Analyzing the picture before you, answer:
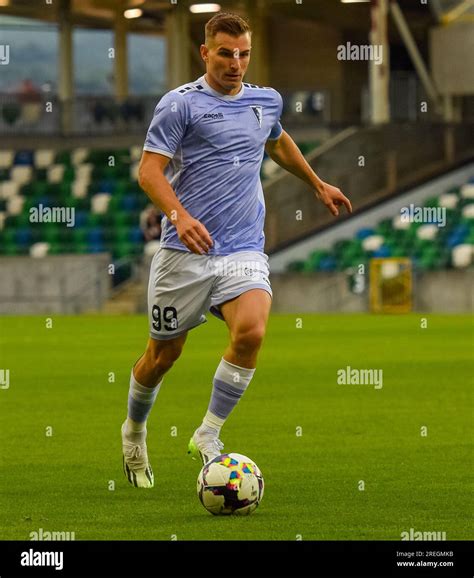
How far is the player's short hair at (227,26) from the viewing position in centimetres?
909

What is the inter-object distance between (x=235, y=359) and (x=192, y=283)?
1.64 feet

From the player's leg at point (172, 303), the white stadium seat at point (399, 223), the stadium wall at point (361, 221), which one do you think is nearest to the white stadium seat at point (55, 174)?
the stadium wall at point (361, 221)

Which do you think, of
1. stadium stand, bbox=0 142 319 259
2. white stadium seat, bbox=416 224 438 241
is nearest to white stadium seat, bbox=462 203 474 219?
white stadium seat, bbox=416 224 438 241

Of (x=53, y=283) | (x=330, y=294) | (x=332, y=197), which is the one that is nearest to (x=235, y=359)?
(x=332, y=197)

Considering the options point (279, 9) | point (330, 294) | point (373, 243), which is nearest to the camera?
point (330, 294)

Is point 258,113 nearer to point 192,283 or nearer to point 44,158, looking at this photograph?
point 192,283

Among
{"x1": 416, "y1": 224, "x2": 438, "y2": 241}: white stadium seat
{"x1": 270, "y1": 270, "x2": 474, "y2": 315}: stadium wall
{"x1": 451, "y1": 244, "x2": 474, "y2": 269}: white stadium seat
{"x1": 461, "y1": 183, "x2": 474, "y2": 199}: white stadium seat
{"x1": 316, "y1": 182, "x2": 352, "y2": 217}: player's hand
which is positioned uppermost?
{"x1": 461, "y1": 183, "x2": 474, "y2": 199}: white stadium seat

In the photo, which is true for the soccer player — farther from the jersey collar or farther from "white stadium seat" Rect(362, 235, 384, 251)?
"white stadium seat" Rect(362, 235, 384, 251)

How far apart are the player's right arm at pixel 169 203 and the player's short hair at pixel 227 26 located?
2.44 feet

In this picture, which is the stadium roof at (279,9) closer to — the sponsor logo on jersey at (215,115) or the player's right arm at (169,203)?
the sponsor logo on jersey at (215,115)

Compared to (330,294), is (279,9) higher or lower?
higher

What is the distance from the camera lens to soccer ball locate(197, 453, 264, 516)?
8703mm

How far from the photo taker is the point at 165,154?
916 cm
